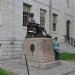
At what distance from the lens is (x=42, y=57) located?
16828 mm

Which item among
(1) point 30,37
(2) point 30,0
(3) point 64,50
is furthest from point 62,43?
(1) point 30,37

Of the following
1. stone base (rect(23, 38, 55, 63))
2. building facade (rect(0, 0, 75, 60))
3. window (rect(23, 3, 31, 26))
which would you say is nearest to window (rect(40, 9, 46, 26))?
building facade (rect(0, 0, 75, 60))

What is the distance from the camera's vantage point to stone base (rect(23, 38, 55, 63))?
1678 cm

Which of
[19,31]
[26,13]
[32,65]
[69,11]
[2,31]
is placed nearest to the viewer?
[32,65]

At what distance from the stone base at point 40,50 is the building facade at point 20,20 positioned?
202 inches

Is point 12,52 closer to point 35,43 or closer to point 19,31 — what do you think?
point 19,31

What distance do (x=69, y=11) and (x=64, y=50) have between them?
22.7ft

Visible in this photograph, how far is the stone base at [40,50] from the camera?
55.1 feet

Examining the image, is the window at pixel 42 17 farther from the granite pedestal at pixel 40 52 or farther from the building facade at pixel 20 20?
the granite pedestal at pixel 40 52

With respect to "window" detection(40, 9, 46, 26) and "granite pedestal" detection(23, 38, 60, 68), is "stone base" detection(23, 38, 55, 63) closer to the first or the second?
"granite pedestal" detection(23, 38, 60, 68)

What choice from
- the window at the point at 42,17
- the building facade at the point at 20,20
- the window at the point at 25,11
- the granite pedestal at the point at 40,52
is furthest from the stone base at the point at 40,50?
the window at the point at 42,17

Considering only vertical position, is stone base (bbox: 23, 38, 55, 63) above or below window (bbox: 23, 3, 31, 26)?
below

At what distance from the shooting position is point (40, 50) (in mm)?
16797

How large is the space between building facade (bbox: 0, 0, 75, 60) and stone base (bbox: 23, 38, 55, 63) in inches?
202
